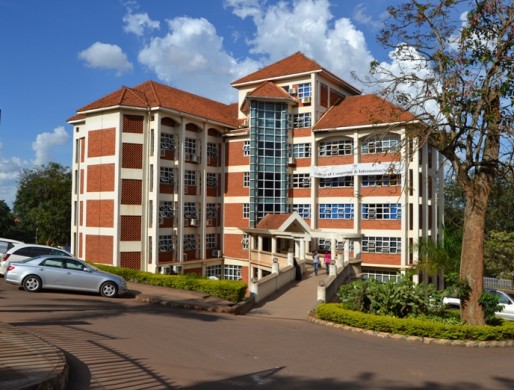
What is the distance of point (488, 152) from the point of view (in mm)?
13539

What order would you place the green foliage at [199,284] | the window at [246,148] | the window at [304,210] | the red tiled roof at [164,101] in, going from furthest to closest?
the window at [246,148] → the window at [304,210] → the red tiled roof at [164,101] → the green foliage at [199,284]

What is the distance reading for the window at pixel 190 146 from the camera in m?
32.9

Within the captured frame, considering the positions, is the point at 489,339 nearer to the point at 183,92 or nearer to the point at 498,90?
the point at 498,90

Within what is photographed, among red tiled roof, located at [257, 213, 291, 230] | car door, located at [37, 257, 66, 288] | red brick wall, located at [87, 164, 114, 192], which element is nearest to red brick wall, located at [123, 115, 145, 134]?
red brick wall, located at [87, 164, 114, 192]

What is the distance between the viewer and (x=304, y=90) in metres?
34.9

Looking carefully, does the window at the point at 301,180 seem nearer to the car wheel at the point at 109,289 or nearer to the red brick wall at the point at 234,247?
the red brick wall at the point at 234,247

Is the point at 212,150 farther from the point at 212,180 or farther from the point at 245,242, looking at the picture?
the point at 245,242

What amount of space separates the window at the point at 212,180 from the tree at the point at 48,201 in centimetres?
1821

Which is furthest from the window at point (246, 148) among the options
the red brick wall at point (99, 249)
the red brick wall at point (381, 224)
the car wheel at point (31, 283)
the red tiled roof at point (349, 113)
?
the car wheel at point (31, 283)

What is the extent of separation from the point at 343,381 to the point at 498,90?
31.4ft

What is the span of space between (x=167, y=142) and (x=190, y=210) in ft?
17.2

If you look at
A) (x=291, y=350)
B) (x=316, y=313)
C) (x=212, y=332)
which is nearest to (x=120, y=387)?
(x=291, y=350)

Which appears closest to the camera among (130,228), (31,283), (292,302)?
(31,283)

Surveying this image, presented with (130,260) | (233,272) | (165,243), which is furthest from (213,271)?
(130,260)
